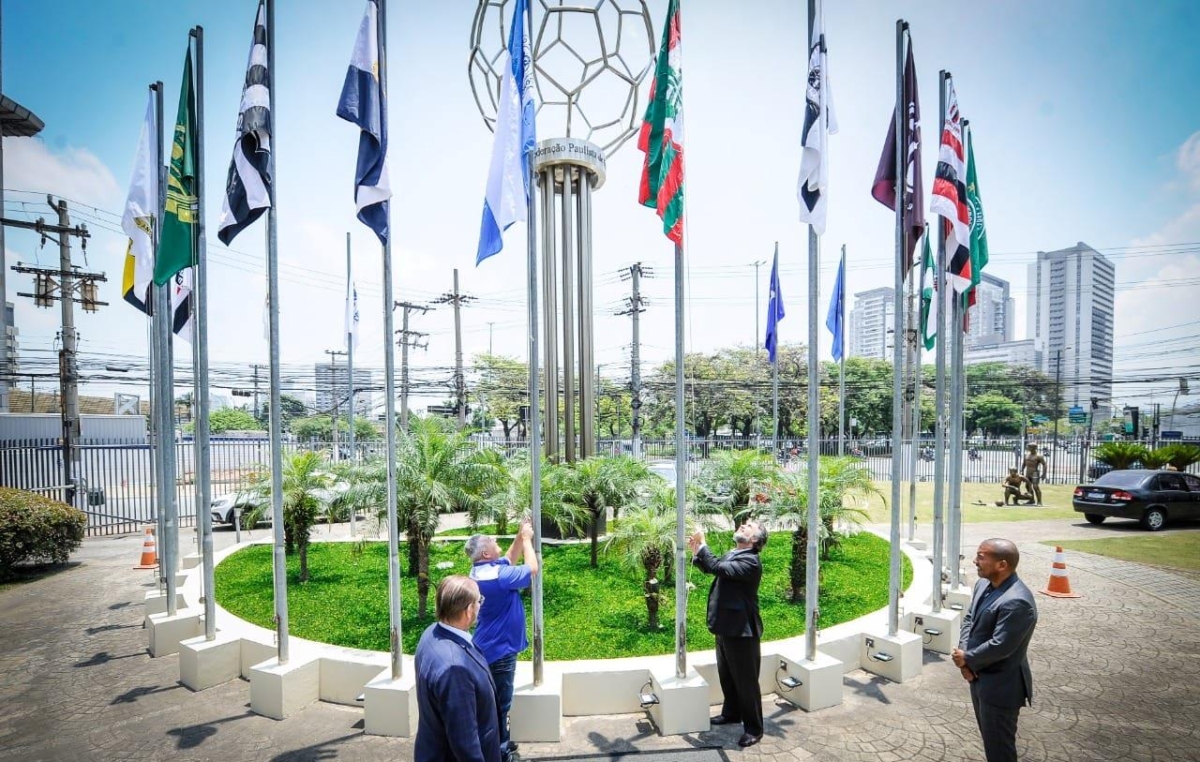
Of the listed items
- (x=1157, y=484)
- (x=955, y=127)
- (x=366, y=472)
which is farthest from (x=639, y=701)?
(x=1157, y=484)

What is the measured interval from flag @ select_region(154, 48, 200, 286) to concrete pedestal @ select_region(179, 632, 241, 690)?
13.2 feet

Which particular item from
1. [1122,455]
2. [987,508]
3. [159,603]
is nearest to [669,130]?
[159,603]

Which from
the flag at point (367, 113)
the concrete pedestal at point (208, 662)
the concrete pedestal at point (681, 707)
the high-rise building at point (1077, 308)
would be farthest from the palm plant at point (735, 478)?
the high-rise building at point (1077, 308)

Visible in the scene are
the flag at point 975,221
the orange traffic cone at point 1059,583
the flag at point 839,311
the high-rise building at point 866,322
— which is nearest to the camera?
the flag at point 975,221

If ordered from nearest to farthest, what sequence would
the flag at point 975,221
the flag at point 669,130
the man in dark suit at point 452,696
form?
the man in dark suit at point 452,696, the flag at point 669,130, the flag at point 975,221

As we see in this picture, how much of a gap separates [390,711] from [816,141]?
6746mm

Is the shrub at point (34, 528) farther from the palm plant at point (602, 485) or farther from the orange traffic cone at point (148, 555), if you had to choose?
the palm plant at point (602, 485)

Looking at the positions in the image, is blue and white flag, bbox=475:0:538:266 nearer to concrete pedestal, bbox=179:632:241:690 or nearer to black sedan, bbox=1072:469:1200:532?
concrete pedestal, bbox=179:632:241:690

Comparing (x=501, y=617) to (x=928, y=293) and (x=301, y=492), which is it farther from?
(x=928, y=293)

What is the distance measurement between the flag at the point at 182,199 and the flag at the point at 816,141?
6619mm

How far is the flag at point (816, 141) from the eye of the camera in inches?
214

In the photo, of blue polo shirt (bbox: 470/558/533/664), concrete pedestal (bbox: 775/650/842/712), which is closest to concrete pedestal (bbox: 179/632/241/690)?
blue polo shirt (bbox: 470/558/533/664)

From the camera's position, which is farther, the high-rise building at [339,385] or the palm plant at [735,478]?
the high-rise building at [339,385]

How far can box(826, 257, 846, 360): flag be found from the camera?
1330cm
